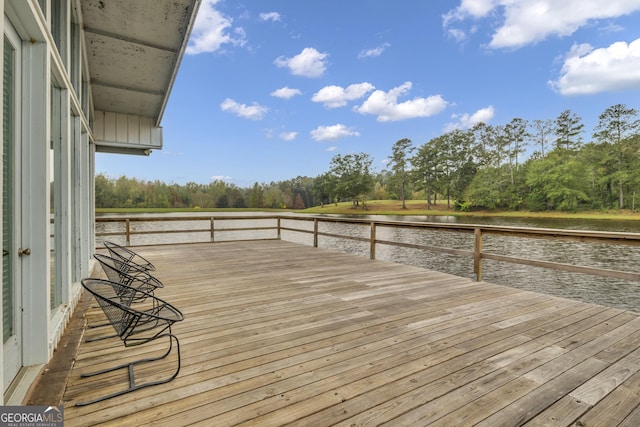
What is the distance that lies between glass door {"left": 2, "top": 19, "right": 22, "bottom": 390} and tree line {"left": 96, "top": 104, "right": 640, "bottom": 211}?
30261 mm

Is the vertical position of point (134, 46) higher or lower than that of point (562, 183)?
lower

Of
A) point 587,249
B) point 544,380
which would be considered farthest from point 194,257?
point 587,249

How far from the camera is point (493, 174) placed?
111 feet

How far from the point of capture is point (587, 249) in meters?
13.7

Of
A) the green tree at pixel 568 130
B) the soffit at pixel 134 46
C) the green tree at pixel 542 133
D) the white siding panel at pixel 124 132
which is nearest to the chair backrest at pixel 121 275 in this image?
the soffit at pixel 134 46

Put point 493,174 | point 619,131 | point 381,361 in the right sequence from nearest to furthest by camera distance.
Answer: point 381,361 → point 619,131 → point 493,174

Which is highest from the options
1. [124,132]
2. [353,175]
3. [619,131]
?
[619,131]

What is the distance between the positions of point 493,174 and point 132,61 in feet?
122

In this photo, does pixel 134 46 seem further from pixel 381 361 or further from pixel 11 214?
pixel 381 361

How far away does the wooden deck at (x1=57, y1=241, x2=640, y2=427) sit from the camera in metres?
1.48

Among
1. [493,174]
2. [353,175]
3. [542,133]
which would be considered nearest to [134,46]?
[493,174]

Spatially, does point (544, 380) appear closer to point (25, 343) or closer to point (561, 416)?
point (561, 416)

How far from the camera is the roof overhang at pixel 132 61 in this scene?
111 inches

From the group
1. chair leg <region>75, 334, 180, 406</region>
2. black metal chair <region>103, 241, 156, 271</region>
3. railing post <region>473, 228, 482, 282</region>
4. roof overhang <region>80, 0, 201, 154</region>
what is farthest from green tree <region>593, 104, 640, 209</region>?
chair leg <region>75, 334, 180, 406</region>
